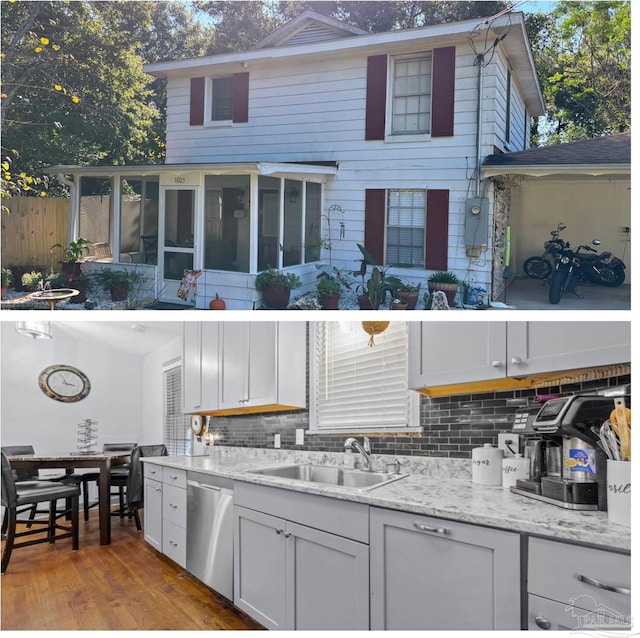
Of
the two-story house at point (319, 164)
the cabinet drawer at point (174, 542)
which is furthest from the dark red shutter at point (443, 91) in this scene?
the cabinet drawer at point (174, 542)

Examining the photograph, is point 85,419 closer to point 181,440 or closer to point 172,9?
point 181,440

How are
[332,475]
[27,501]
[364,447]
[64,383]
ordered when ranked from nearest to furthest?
[364,447]
[332,475]
[27,501]
[64,383]

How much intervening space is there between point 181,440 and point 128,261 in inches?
136

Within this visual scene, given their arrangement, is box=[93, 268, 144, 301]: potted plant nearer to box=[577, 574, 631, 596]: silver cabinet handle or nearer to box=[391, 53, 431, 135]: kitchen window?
box=[391, 53, 431, 135]: kitchen window

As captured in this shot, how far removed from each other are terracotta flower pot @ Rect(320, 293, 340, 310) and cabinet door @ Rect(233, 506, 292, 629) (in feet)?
3.54

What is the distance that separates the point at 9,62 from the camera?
2844mm

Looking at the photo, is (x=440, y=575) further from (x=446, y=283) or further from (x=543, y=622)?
(x=446, y=283)

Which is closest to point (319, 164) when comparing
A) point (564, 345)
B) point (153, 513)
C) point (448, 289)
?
point (448, 289)

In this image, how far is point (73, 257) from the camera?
3.02m

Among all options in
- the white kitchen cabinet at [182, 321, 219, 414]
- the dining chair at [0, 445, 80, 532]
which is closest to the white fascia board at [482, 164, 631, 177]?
the white kitchen cabinet at [182, 321, 219, 414]

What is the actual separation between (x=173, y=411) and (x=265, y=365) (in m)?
2.91

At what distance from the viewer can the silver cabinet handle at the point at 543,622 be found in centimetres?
159

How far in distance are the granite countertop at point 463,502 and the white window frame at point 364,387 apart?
0.26 meters

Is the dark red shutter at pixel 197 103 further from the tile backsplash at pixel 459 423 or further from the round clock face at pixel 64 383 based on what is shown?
the round clock face at pixel 64 383
